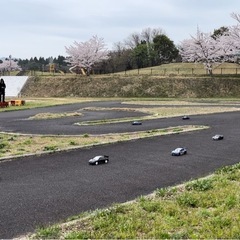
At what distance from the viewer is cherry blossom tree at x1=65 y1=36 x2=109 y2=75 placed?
60.4 m

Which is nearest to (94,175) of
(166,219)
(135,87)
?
(166,219)

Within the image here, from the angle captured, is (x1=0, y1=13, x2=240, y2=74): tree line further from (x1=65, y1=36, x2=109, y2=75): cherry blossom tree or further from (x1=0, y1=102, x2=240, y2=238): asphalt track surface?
(x1=0, y1=102, x2=240, y2=238): asphalt track surface

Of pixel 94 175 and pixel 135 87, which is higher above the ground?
pixel 135 87

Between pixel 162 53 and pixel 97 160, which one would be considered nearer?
pixel 97 160

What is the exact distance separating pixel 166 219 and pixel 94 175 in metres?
3.60

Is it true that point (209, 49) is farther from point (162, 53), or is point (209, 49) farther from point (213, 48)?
point (162, 53)

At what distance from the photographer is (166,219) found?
5320mm

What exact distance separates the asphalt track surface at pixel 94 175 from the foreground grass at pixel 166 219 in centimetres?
57

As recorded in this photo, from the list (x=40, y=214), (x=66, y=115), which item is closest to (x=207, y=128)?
(x=66, y=115)

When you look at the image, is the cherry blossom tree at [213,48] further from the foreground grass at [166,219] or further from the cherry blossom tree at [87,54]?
the foreground grass at [166,219]

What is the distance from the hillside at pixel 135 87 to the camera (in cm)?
4606

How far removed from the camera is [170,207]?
5.85 metres

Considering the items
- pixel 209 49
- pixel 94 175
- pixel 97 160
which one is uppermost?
pixel 209 49

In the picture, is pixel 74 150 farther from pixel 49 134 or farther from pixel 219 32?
pixel 219 32
